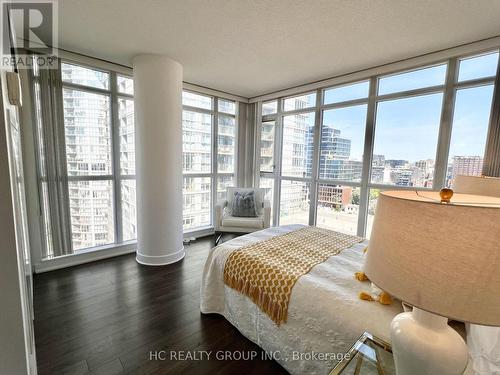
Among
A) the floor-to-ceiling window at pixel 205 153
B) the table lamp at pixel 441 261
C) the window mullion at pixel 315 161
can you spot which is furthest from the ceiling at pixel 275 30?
the table lamp at pixel 441 261

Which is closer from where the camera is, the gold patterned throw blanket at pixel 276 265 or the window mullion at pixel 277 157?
the gold patterned throw blanket at pixel 276 265

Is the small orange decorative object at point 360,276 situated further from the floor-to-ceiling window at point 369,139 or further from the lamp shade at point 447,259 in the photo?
the floor-to-ceiling window at point 369,139

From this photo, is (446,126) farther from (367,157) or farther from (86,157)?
(86,157)

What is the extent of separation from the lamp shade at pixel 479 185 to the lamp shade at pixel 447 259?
122 cm

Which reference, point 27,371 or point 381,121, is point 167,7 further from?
point 381,121

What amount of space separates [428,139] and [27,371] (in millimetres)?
3661

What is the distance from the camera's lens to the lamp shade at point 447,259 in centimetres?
47

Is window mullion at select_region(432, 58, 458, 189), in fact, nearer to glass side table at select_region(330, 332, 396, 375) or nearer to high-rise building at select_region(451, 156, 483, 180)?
high-rise building at select_region(451, 156, 483, 180)

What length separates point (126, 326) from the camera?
72.7 inches

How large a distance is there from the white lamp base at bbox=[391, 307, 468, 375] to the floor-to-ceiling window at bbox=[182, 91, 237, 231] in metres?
3.64

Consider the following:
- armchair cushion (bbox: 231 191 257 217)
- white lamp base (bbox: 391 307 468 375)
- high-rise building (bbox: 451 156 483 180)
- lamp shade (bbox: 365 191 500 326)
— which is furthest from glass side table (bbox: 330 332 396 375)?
armchair cushion (bbox: 231 191 257 217)

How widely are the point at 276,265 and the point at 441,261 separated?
1202 mm

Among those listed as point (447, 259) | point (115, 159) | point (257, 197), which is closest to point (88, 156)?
point (115, 159)

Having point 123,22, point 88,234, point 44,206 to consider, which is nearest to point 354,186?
point 123,22
